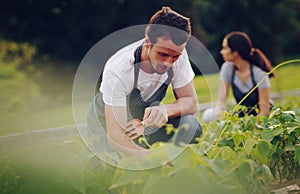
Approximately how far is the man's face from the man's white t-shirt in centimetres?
12

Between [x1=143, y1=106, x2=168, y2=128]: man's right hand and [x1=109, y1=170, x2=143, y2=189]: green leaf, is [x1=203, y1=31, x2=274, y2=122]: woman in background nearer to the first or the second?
[x1=143, y1=106, x2=168, y2=128]: man's right hand

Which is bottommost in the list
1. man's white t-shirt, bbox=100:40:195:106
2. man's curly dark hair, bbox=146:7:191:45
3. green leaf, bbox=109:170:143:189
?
green leaf, bbox=109:170:143:189

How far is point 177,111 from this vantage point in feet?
8.87

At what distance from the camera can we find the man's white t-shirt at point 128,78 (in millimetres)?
2414

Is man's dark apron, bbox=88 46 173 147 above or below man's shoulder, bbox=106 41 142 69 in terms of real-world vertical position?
below

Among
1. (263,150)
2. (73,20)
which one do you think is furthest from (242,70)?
(73,20)

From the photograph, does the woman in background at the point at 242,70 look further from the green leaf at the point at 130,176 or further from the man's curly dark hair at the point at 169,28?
the green leaf at the point at 130,176

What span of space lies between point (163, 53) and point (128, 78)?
0.85 ft

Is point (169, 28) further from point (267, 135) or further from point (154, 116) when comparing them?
point (267, 135)

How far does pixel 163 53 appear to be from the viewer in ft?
7.73

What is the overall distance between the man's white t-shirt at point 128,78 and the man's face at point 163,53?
122 mm

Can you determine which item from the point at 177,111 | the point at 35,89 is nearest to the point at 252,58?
the point at 177,111

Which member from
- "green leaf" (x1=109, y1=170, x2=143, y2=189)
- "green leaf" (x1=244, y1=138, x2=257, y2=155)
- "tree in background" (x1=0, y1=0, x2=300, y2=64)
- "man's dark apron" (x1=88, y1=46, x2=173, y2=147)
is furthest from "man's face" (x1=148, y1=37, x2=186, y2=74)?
"tree in background" (x1=0, y1=0, x2=300, y2=64)

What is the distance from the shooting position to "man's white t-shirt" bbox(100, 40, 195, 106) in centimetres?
241
